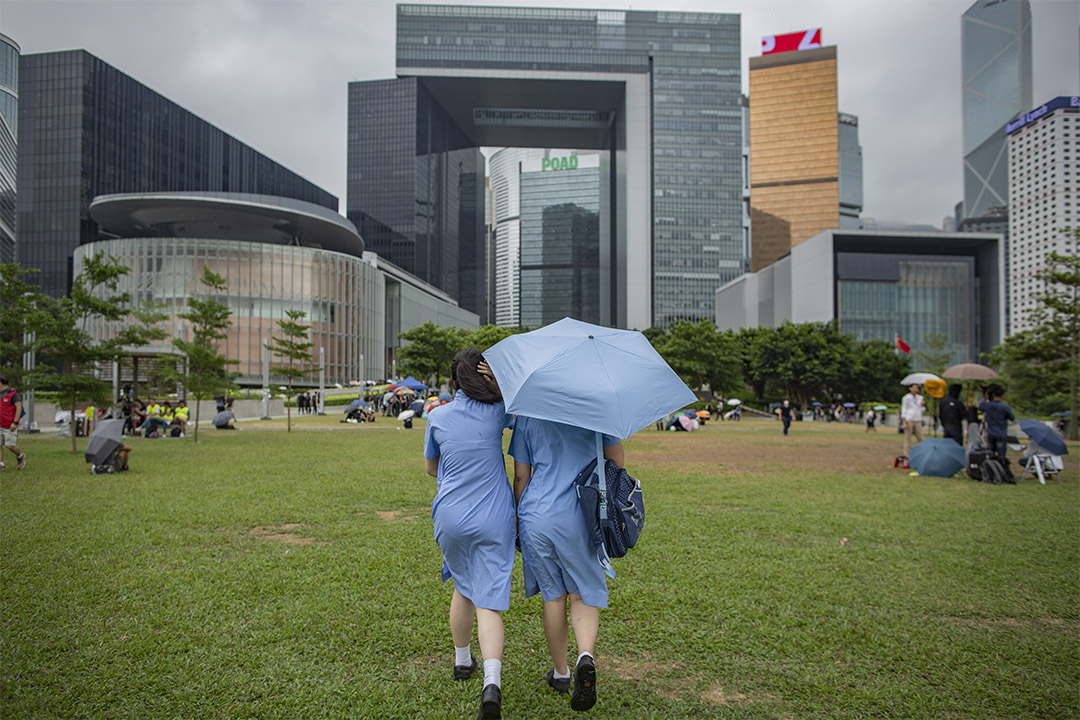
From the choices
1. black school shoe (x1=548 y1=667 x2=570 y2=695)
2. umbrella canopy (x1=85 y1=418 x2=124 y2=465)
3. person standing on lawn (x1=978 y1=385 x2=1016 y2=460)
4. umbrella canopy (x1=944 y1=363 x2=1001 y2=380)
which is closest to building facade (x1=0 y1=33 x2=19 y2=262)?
umbrella canopy (x1=85 y1=418 x2=124 y2=465)

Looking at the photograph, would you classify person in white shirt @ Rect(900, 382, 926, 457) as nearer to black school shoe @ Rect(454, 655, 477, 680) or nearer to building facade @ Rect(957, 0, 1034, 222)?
black school shoe @ Rect(454, 655, 477, 680)

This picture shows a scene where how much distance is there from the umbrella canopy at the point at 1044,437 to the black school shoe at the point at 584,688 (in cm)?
1146

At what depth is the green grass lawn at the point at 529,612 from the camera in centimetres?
312

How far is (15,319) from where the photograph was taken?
12523 millimetres

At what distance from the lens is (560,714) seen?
293cm

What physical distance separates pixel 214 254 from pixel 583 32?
73.3 meters

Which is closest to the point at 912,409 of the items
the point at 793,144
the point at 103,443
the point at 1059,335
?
the point at 1059,335

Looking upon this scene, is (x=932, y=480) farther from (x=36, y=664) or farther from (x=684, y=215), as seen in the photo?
(x=684, y=215)

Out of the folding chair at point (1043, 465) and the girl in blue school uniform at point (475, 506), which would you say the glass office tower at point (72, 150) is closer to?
the girl in blue school uniform at point (475, 506)

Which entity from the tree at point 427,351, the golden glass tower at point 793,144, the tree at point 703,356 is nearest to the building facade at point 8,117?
the tree at point 703,356

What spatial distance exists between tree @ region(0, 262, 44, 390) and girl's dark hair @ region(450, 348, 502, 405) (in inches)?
536

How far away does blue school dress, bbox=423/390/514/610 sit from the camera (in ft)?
9.80

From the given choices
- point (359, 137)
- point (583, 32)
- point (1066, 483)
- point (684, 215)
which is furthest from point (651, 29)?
point (1066, 483)

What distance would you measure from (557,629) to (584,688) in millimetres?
286
